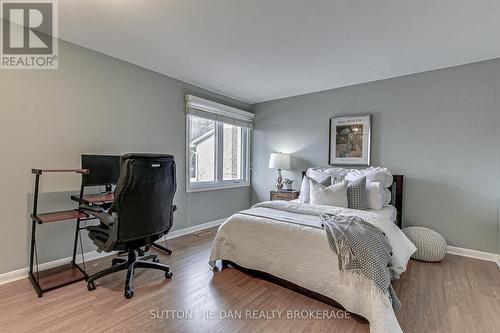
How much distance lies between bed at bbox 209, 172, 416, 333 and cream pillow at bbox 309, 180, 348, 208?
30 centimetres

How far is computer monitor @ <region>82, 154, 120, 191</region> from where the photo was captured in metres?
2.56

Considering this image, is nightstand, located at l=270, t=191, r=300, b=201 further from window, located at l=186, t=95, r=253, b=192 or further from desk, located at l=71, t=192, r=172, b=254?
desk, located at l=71, t=192, r=172, b=254

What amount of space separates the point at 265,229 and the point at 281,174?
244 centimetres

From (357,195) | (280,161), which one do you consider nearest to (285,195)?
(280,161)

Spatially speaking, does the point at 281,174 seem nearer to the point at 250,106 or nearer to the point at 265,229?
the point at 250,106

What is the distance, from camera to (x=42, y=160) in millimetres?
2469

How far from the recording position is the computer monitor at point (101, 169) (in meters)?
2.56

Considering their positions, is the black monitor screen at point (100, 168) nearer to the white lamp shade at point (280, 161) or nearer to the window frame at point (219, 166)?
the window frame at point (219, 166)

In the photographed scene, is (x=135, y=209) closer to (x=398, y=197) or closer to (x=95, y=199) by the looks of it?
(x=95, y=199)

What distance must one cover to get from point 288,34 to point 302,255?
6.74 ft

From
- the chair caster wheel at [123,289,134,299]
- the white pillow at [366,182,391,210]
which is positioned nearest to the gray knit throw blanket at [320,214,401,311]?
the white pillow at [366,182,391,210]

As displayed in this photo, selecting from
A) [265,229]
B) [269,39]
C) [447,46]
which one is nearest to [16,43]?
[269,39]

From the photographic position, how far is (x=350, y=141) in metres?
3.85

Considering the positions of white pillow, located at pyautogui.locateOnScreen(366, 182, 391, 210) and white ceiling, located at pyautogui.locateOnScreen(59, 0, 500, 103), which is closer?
white ceiling, located at pyautogui.locateOnScreen(59, 0, 500, 103)
